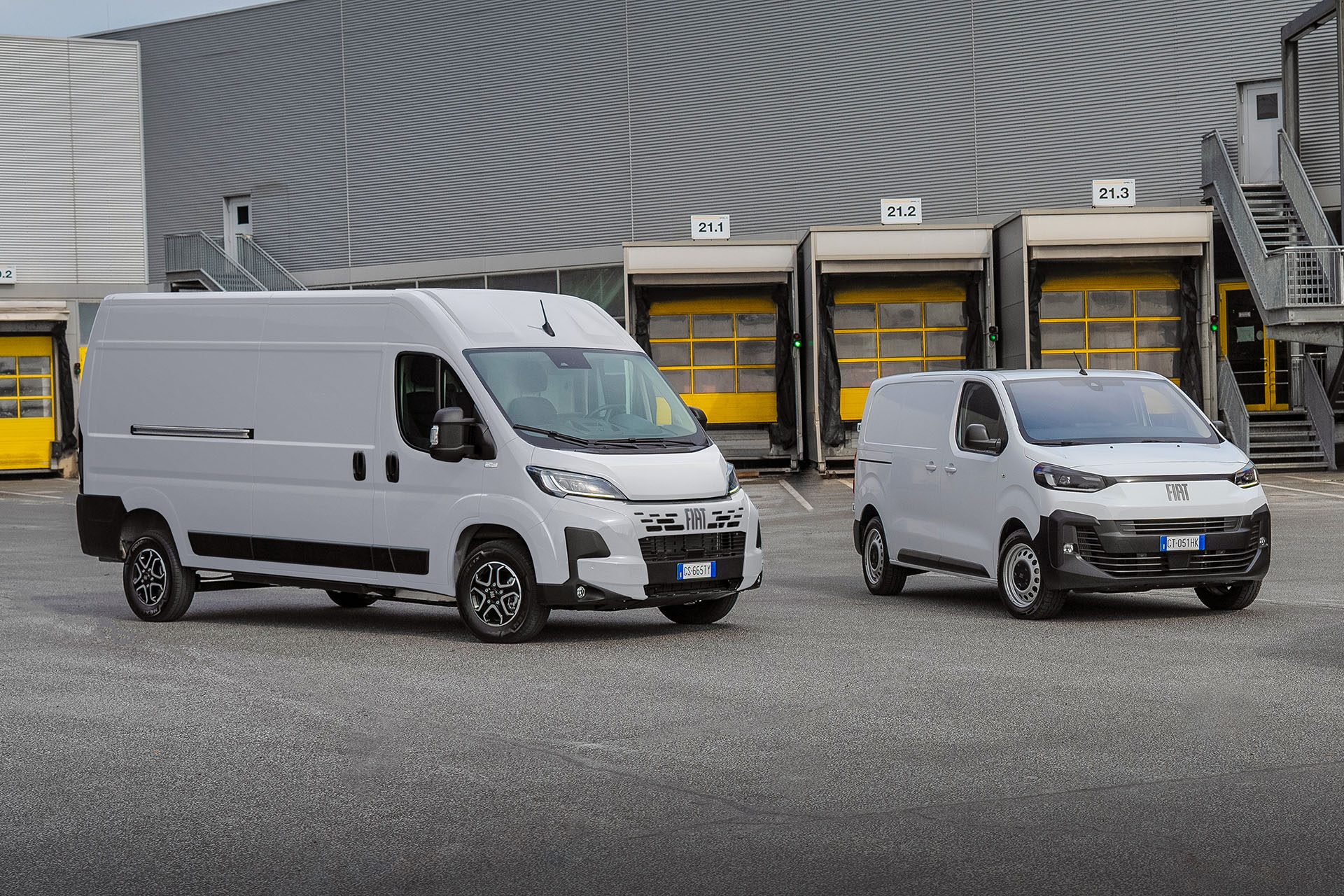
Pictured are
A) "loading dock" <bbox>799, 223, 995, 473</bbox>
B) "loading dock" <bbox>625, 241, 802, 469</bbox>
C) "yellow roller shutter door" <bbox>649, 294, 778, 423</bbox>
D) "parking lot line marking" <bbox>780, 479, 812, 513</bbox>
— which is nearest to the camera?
"parking lot line marking" <bbox>780, 479, 812, 513</bbox>

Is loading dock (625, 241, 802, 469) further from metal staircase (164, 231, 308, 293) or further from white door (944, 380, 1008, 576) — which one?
white door (944, 380, 1008, 576)

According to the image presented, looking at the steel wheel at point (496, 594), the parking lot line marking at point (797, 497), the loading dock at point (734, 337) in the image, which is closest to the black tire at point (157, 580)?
the steel wheel at point (496, 594)

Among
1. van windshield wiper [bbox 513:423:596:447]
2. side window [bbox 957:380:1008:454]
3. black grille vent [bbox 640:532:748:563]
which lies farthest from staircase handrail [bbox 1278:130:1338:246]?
van windshield wiper [bbox 513:423:596:447]

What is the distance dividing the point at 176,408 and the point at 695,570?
4.41 m

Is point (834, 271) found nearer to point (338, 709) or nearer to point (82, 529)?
point (82, 529)

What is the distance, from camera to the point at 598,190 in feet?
138

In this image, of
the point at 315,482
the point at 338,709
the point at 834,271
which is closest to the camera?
the point at 338,709

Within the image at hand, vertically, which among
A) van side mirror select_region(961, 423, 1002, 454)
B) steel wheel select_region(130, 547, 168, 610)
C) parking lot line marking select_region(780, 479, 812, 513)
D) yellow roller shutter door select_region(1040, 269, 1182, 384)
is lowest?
parking lot line marking select_region(780, 479, 812, 513)

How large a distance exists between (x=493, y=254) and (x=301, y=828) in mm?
37781

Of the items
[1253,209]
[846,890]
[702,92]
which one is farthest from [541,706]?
[702,92]

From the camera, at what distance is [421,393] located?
12.1 m

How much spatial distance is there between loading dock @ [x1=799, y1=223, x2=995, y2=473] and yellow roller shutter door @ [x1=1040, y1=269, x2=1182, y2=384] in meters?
1.28

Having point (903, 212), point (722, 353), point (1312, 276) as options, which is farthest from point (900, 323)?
→ point (1312, 276)

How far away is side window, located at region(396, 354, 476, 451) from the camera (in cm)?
1197
